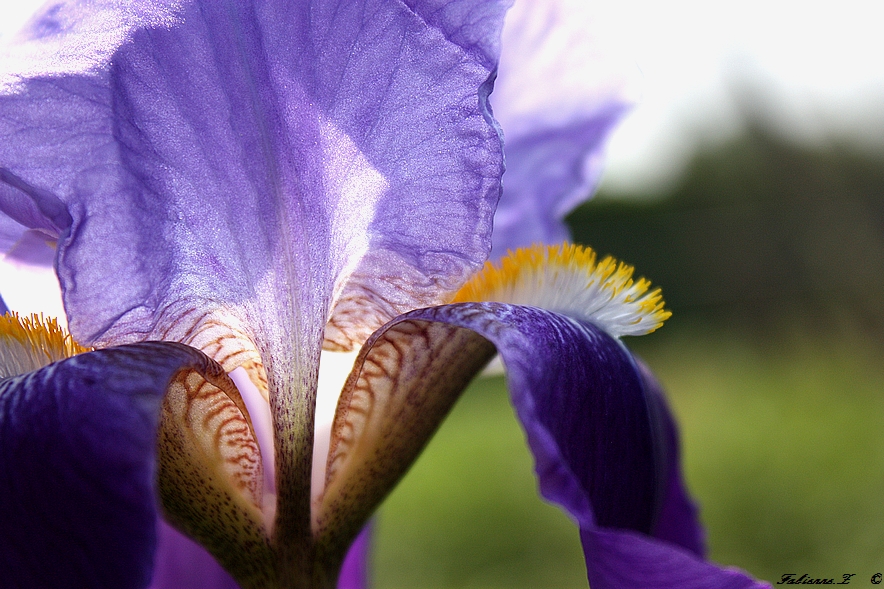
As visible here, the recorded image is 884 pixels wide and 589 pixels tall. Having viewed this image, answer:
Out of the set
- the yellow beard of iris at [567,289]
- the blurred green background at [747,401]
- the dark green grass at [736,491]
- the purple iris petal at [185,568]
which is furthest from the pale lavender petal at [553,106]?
the blurred green background at [747,401]

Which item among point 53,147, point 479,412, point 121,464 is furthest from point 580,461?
point 479,412

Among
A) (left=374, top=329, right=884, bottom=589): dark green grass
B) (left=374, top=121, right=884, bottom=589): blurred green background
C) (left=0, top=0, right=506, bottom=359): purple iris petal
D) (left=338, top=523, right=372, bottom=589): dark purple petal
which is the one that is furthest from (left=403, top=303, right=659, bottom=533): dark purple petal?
(left=374, top=121, right=884, bottom=589): blurred green background

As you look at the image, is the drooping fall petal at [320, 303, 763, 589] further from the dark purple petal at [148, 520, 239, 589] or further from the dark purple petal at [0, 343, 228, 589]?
the dark purple petal at [148, 520, 239, 589]

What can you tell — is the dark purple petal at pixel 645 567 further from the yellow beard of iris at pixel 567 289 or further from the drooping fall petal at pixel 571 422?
the yellow beard of iris at pixel 567 289

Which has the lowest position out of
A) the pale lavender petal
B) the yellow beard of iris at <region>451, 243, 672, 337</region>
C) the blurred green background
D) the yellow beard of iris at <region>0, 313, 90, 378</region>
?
the yellow beard of iris at <region>0, 313, 90, 378</region>

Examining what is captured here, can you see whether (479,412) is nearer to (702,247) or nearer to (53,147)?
(702,247)

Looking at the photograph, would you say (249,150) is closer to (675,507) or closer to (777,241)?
(675,507)

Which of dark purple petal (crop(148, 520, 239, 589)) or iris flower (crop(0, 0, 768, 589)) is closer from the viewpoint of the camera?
iris flower (crop(0, 0, 768, 589))

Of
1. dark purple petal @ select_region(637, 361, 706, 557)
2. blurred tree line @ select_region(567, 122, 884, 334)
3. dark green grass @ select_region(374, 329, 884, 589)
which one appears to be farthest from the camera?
blurred tree line @ select_region(567, 122, 884, 334)
